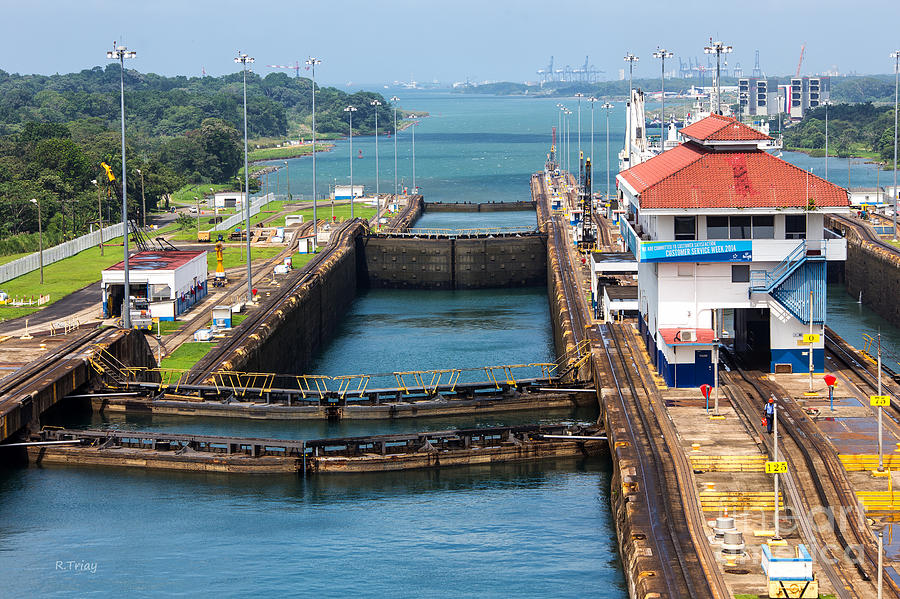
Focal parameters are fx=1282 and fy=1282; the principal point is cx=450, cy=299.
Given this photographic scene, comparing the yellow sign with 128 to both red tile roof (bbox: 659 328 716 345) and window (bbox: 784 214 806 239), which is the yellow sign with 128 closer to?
red tile roof (bbox: 659 328 716 345)

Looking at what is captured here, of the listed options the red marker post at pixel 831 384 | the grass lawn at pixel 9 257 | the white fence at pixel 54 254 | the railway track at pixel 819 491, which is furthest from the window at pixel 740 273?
the grass lawn at pixel 9 257

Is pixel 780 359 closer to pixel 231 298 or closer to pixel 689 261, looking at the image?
pixel 689 261

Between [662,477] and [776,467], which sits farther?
[662,477]

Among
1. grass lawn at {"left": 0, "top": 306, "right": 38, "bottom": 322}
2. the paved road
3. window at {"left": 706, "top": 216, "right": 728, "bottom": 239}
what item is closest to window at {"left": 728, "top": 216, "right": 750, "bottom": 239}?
window at {"left": 706, "top": 216, "right": 728, "bottom": 239}

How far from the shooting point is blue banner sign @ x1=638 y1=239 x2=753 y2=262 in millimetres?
51875

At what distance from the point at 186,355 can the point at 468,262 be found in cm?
4999

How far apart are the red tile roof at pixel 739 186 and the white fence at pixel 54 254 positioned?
51390 mm

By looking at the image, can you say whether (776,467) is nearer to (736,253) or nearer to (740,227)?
(736,253)

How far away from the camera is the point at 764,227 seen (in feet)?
173

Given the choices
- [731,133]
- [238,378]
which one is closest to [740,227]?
[731,133]

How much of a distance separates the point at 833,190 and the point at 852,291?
2174 inches

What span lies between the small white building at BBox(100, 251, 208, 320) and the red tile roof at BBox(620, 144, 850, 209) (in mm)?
32138

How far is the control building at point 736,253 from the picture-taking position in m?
52.0

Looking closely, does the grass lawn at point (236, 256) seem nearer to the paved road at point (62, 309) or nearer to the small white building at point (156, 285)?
the paved road at point (62, 309)
